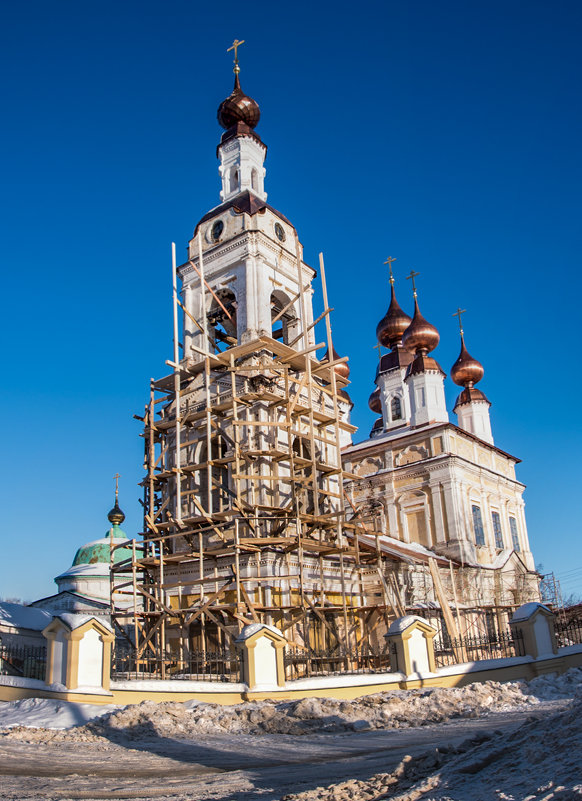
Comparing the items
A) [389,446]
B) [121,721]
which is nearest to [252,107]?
[389,446]

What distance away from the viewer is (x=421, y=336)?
3516cm

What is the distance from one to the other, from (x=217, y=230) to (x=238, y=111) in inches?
222

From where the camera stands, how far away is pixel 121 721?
406 inches

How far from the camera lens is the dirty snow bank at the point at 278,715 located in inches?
399

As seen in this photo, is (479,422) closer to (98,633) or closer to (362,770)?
(98,633)

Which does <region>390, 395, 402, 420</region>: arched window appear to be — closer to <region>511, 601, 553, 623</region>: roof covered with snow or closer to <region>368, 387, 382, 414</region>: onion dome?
<region>368, 387, 382, 414</region>: onion dome

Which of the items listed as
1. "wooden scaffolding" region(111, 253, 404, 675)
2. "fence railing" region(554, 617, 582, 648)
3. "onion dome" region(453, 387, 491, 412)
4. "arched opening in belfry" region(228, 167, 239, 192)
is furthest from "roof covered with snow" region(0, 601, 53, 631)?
"onion dome" region(453, 387, 491, 412)

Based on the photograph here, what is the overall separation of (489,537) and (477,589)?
3.74 meters

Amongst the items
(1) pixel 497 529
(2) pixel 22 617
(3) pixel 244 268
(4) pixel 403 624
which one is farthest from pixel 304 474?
(1) pixel 497 529

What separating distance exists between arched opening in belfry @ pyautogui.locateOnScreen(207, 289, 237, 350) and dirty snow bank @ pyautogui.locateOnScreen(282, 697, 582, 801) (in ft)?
63.6

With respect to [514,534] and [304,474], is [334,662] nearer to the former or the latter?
[304,474]

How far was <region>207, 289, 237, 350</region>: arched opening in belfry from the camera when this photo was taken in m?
25.0

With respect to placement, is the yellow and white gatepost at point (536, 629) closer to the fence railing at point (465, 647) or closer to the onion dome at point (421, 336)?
the fence railing at point (465, 647)

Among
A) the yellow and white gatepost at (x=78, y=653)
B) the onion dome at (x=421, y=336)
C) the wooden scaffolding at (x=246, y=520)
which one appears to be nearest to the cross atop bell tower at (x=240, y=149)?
the wooden scaffolding at (x=246, y=520)
